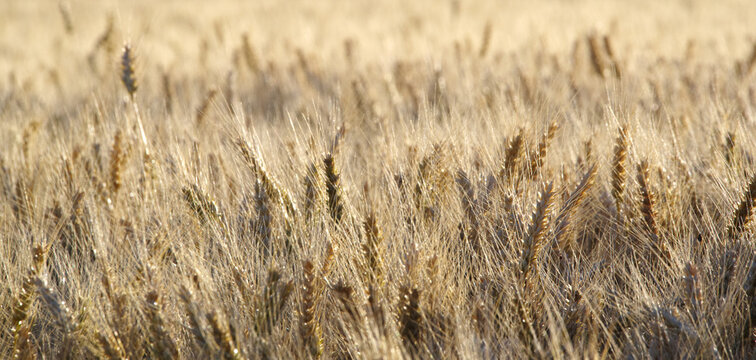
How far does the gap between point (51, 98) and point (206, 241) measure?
413 centimetres

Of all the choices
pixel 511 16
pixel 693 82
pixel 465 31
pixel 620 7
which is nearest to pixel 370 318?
pixel 693 82

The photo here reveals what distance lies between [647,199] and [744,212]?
295 mm

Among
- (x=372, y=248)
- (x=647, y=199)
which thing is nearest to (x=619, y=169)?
(x=647, y=199)

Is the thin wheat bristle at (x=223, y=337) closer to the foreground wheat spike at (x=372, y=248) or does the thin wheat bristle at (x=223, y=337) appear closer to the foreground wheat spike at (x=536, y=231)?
the foreground wheat spike at (x=372, y=248)

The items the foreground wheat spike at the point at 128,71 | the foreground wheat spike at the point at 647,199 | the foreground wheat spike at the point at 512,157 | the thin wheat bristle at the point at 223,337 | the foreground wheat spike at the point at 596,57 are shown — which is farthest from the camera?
the foreground wheat spike at the point at 596,57

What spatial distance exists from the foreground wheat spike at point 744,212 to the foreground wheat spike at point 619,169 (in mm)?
392

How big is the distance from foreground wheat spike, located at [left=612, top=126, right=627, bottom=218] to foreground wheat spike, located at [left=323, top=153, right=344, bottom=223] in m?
1.06

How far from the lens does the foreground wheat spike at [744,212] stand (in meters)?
1.76

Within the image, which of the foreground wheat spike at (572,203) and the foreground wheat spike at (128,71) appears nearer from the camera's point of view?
the foreground wheat spike at (572,203)

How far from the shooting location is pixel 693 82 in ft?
13.8

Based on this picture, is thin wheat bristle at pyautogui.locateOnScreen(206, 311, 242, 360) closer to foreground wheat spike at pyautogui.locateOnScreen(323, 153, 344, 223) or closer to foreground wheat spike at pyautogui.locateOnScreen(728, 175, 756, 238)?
foreground wheat spike at pyautogui.locateOnScreen(323, 153, 344, 223)

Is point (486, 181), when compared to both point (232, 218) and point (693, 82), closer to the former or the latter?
point (232, 218)

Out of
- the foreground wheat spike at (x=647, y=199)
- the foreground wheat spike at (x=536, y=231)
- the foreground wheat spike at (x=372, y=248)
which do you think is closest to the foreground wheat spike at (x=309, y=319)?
the foreground wheat spike at (x=372, y=248)

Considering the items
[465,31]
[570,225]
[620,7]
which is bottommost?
[570,225]
